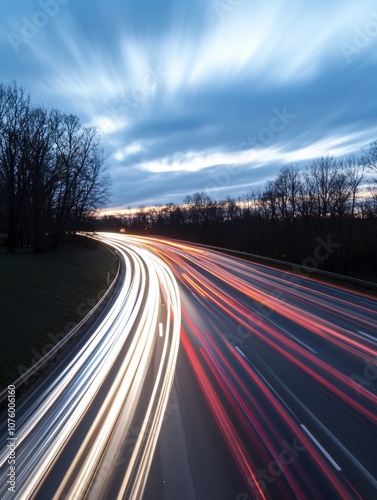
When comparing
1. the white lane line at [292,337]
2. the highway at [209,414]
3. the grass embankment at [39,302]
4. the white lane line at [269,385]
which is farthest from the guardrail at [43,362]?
the white lane line at [292,337]

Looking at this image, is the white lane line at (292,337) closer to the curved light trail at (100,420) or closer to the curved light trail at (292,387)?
the curved light trail at (292,387)

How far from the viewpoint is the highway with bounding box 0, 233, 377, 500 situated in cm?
555

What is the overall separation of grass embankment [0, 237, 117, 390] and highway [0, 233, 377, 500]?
139 centimetres

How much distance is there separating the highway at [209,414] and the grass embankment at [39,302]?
1393mm

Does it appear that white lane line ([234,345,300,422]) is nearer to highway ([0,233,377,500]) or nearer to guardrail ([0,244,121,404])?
highway ([0,233,377,500])

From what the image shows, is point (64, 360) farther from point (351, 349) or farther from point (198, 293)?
A: point (198, 293)

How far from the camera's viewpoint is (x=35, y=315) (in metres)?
15.8

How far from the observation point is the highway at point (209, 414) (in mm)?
5551

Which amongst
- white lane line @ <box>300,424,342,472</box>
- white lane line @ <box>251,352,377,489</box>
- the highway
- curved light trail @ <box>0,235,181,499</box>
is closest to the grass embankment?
the highway

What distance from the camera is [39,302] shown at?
17.7 metres

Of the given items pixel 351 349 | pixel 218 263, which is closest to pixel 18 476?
pixel 351 349

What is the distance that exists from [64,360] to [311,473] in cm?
854

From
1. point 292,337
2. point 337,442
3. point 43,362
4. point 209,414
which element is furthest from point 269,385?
point 43,362

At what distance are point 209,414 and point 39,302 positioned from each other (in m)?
12.5
